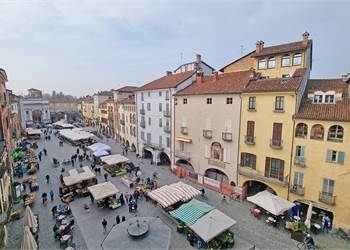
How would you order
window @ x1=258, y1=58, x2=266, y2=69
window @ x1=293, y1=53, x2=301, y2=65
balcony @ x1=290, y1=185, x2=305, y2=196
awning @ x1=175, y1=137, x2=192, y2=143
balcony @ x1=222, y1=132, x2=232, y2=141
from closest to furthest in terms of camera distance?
1. balcony @ x1=290, y1=185, x2=305, y2=196
2. window @ x1=293, y1=53, x2=301, y2=65
3. balcony @ x1=222, y1=132, x2=232, y2=141
4. window @ x1=258, y1=58, x2=266, y2=69
5. awning @ x1=175, y1=137, x2=192, y2=143

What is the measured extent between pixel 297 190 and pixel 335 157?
4.37 meters

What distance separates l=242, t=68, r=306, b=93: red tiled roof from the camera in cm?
1874

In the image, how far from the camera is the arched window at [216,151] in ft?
80.7

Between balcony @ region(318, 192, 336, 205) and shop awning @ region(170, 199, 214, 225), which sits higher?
balcony @ region(318, 192, 336, 205)

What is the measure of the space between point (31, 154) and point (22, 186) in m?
15.2

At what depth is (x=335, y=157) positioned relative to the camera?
55.3 feet

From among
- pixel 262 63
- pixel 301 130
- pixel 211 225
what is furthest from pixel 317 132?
pixel 211 225

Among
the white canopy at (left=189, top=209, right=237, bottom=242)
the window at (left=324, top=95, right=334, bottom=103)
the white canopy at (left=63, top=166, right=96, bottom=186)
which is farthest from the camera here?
the white canopy at (left=63, top=166, right=96, bottom=186)

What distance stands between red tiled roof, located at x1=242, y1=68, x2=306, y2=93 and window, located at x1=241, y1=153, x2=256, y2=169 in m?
6.91

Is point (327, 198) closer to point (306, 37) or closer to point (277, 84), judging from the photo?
point (277, 84)

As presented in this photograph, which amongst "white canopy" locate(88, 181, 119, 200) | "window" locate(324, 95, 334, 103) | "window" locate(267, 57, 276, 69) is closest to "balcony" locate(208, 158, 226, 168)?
"white canopy" locate(88, 181, 119, 200)

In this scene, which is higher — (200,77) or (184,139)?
(200,77)

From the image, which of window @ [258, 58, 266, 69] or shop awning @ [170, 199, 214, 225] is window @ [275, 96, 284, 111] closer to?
window @ [258, 58, 266, 69]

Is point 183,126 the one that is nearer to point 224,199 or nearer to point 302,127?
point 224,199
